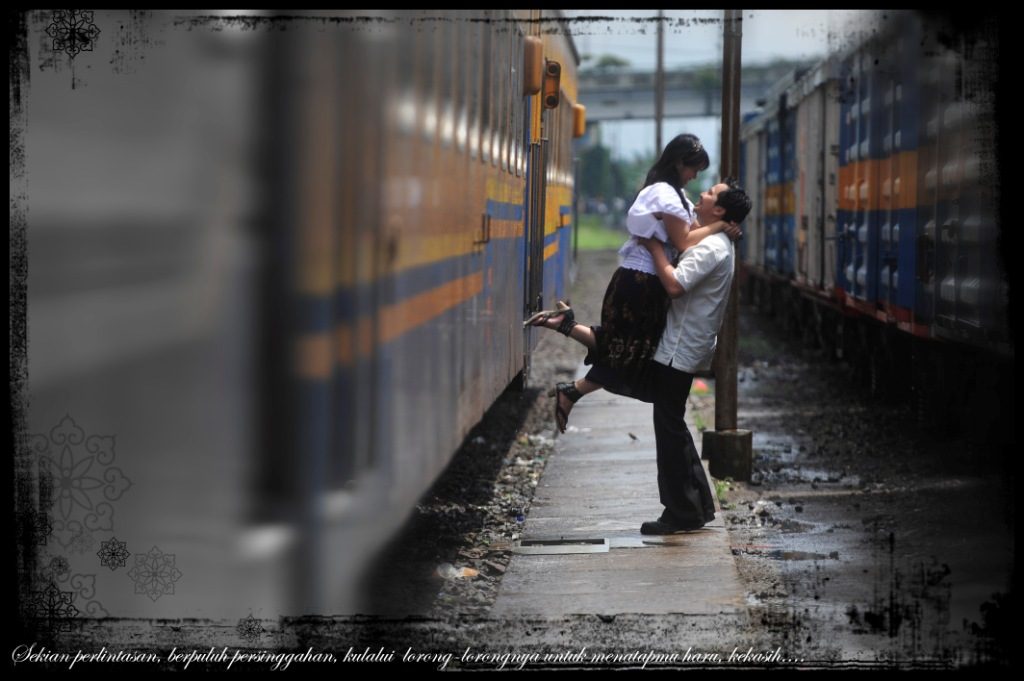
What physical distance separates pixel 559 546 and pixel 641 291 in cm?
122

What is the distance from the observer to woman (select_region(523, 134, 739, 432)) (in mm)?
5926

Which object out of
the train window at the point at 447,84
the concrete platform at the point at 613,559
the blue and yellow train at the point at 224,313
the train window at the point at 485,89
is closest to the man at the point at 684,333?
the concrete platform at the point at 613,559

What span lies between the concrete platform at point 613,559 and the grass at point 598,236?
39.4 meters

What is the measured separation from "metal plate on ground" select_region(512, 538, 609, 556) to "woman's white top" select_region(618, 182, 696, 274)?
1.26 m

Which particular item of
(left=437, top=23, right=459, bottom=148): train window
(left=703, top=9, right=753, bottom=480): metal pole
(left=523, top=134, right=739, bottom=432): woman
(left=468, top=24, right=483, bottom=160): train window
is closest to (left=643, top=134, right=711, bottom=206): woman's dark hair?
(left=523, top=134, right=739, bottom=432): woman

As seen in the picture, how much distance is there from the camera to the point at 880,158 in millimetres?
9898

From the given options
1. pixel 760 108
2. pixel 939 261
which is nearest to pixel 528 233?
pixel 939 261

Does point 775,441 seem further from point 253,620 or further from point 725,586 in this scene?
point 253,620

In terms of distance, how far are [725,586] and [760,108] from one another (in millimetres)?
17451

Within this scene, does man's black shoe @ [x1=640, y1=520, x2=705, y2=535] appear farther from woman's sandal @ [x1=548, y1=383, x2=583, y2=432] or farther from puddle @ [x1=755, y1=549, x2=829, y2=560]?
woman's sandal @ [x1=548, y1=383, x2=583, y2=432]

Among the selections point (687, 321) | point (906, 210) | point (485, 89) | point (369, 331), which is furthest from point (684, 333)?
point (906, 210)

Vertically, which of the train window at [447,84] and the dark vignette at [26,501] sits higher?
the train window at [447,84]

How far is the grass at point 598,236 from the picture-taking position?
170 ft

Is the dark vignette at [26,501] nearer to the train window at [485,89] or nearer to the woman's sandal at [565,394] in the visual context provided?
the train window at [485,89]
